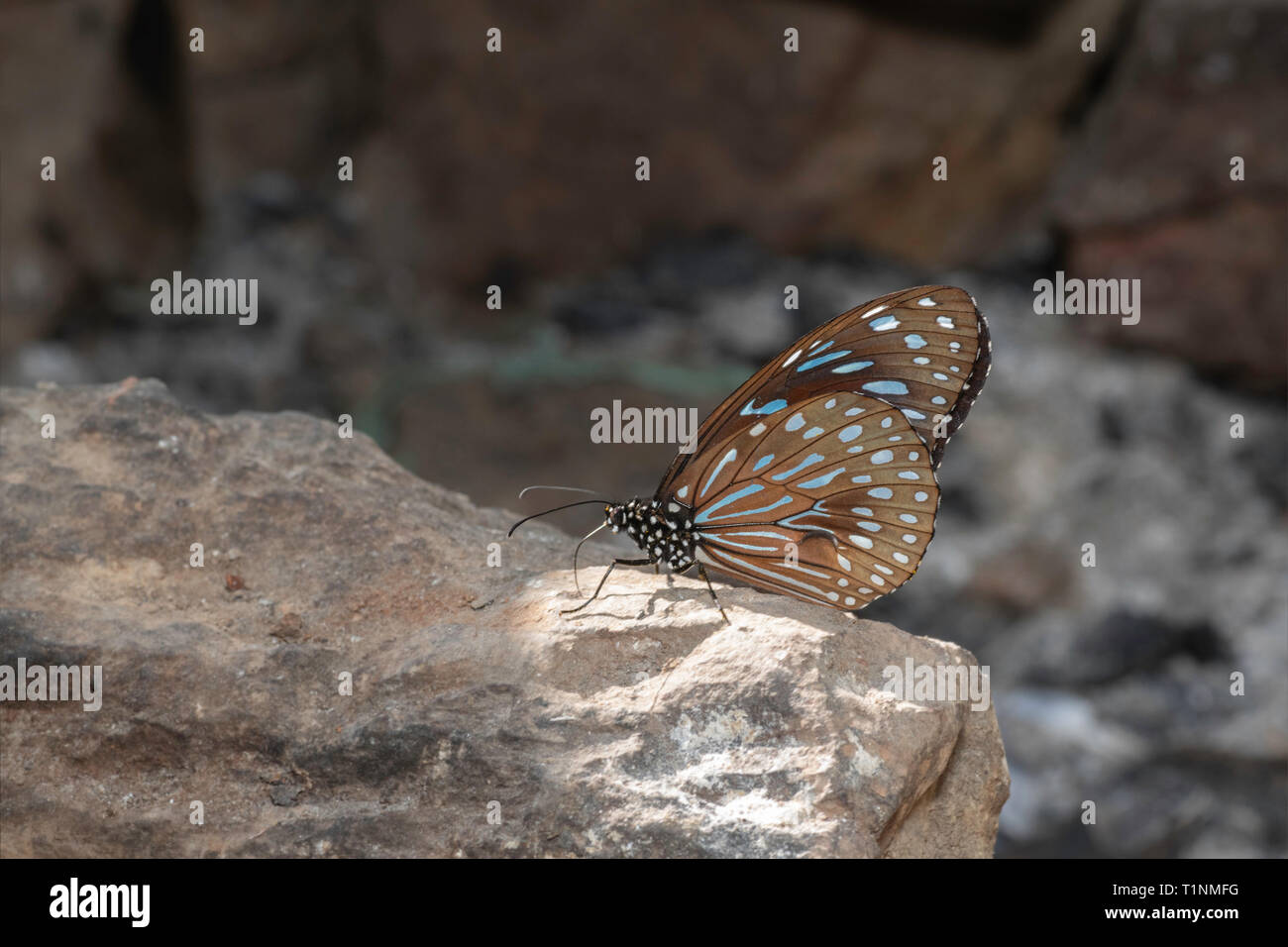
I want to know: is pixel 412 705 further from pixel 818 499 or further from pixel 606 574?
pixel 818 499

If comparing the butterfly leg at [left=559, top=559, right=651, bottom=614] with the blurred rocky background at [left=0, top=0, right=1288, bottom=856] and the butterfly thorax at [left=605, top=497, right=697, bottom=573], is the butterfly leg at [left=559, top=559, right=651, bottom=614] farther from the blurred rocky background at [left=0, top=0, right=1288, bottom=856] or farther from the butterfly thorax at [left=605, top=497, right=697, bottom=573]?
the blurred rocky background at [left=0, top=0, right=1288, bottom=856]

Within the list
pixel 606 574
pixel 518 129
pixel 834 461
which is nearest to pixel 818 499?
pixel 834 461

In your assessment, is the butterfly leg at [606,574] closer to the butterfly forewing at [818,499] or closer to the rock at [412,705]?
the rock at [412,705]

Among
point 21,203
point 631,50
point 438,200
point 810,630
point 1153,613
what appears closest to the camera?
point 810,630

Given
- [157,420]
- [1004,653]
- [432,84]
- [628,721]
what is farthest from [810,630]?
[432,84]

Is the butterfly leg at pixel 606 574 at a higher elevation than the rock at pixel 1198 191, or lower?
lower

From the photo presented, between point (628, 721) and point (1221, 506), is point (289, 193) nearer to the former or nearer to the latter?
point (1221, 506)

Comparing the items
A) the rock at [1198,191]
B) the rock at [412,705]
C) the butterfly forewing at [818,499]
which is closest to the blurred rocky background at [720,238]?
the rock at [1198,191]

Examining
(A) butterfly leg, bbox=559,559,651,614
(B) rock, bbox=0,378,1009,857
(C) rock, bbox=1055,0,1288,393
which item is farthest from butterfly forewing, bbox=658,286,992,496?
(C) rock, bbox=1055,0,1288,393
